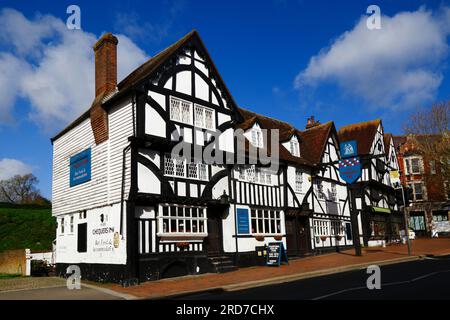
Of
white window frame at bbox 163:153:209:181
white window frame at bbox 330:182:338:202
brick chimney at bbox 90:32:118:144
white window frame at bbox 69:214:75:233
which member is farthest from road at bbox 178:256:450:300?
white window frame at bbox 330:182:338:202

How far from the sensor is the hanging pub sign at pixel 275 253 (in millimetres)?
19344

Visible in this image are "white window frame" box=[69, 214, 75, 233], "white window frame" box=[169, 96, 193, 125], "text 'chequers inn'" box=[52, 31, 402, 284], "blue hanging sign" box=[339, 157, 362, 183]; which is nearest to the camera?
"text 'chequers inn'" box=[52, 31, 402, 284]

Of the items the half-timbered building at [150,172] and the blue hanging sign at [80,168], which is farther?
the blue hanging sign at [80,168]

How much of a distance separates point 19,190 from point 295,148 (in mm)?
59567

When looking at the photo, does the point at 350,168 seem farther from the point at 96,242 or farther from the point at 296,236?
the point at 96,242

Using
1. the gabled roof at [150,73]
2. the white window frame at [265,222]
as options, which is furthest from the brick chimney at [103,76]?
the white window frame at [265,222]

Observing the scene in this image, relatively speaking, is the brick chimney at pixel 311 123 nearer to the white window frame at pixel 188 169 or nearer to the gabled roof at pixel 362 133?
the gabled roof at pixel 362 133

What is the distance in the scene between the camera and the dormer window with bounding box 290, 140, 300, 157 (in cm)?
2627

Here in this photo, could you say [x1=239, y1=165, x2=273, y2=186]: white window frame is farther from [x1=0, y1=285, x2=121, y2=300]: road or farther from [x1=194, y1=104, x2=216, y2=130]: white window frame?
[x1=0, y1=285, x2=121, y2=300]: road

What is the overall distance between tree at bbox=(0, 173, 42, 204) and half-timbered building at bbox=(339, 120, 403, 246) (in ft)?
181

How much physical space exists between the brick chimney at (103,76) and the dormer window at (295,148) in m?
12.7

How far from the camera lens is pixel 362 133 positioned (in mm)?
36969

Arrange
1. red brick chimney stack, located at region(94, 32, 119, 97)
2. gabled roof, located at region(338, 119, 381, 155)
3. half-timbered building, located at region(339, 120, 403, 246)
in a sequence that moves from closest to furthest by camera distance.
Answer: red brick chimney stack, located at region(94, 32, 119, 97) < half-timbered building, located at region(339, 120, 403, 246) < gabled roof, located at region(338, 119, 381, 155)
